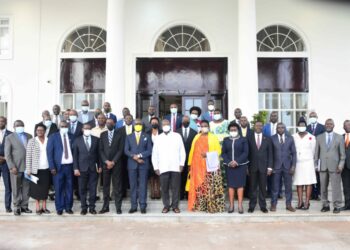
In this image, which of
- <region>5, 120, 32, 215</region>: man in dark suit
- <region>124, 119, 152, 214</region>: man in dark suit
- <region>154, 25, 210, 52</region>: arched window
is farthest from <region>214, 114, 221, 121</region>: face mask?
<region>154, 25, 210, 52</region>: arched window

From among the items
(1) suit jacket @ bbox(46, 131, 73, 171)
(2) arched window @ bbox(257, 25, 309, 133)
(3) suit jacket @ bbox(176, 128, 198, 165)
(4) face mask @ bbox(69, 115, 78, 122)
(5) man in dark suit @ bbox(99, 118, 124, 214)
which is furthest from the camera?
(2) arched window @ bbox(257, 25, 309, 133)

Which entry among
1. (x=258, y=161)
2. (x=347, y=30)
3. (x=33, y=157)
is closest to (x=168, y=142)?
(x=258, y=161)

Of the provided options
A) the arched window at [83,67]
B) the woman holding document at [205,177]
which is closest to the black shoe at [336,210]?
the woman holding document at [205,177]

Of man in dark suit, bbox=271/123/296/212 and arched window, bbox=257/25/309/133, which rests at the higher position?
arched window, bbox=257/25/309/133

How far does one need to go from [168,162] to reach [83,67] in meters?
6.41

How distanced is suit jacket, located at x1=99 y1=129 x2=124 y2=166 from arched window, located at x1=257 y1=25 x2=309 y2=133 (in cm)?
631

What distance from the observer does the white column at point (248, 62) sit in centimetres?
1102

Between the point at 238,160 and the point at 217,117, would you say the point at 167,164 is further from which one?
the point at 217,117

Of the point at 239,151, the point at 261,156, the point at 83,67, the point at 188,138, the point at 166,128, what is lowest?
the point at 261,156

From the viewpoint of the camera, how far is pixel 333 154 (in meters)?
8.70

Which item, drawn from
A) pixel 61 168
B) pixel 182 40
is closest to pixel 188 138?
pixel 61 168

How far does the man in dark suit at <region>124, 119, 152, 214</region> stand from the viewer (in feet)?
27.7

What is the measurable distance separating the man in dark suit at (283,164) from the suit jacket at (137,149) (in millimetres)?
2667

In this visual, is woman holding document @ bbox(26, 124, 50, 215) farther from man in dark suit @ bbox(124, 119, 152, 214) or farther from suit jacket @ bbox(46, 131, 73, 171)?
man in dark suit @ bbox(124, 119, 152, 214)
